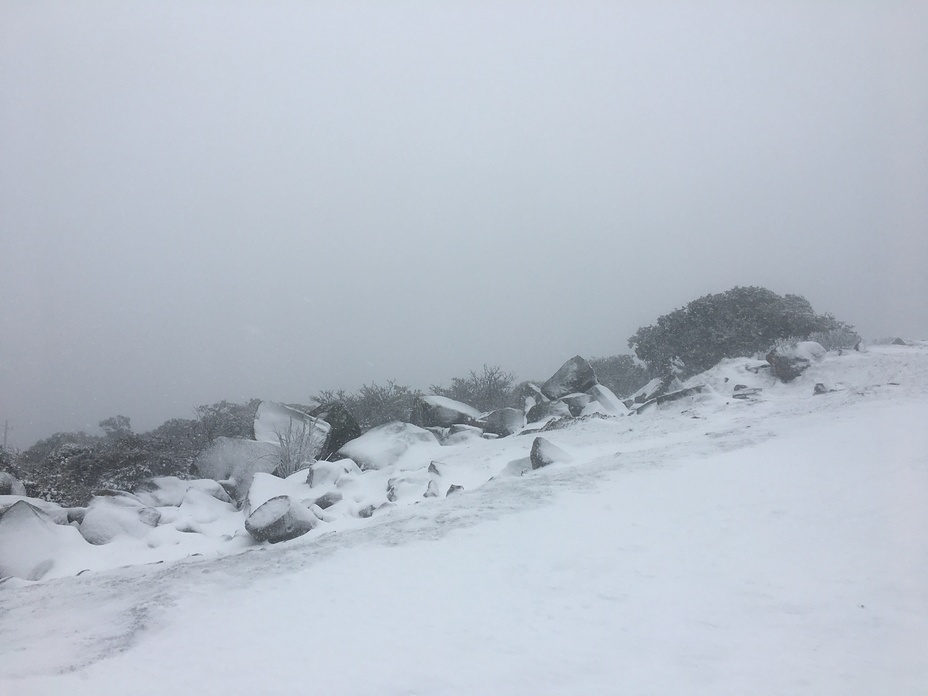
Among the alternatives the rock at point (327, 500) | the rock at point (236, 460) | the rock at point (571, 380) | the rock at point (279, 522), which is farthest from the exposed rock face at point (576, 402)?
the rock at point (279, 522)

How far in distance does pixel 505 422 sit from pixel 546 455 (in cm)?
411

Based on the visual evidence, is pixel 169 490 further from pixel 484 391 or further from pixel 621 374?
pixel 621 374

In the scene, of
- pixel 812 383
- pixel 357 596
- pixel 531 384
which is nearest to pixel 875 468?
pixel 357 596

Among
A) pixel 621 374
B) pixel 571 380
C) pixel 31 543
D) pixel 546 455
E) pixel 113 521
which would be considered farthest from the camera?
pixel 621 374

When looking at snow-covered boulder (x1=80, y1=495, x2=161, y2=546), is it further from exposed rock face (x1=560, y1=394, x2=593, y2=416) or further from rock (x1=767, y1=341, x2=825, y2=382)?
rock (x1=767, y1=341, x2=825, y2=382)

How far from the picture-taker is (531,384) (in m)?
14.4

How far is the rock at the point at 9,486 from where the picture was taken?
24.2 ft

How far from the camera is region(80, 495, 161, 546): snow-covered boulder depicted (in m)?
5.71

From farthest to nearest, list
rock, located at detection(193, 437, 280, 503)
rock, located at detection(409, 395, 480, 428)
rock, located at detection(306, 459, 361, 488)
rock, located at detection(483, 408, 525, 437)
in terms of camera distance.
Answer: rock, located at detection(409, 395, 480, 428)
rock, located at detection(483, 408, 525, 437)
rock, located at detection(193, 437, 280, 503)
rock, located at detection(306, 459, 361, 488)

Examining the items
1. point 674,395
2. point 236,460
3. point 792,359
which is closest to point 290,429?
point 236,460

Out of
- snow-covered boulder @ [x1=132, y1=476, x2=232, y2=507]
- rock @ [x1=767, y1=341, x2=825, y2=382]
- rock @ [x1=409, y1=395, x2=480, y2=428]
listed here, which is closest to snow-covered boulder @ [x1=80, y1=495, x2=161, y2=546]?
snow-covered boulder @ [x1=132, y1=476, x2=232, y2=507]

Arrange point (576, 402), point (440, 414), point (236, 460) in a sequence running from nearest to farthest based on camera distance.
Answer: point (236, 460) → point (576, 402) → point (440, 414)

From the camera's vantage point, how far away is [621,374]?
20.2 metres

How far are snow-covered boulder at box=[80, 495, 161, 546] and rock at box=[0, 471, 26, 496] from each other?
2.08m
